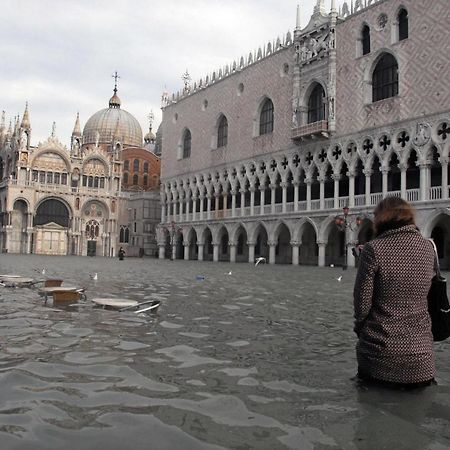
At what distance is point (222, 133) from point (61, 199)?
2190 centimetres

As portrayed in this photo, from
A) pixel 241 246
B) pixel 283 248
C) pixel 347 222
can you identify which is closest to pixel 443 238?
pixel 347 222

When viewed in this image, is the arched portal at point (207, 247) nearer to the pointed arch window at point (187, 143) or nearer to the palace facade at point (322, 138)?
the palace facade at point (322, 138)

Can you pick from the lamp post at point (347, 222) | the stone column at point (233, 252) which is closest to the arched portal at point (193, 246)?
the stone column at point (233, 252)

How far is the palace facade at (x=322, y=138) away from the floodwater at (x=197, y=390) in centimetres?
2199

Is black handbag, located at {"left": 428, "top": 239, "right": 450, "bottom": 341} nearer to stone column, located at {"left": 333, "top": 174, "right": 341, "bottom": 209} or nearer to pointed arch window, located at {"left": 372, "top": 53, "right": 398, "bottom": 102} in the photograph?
pointed arch window, located at {"left": 372, "top": 53, "right": 398, "bottom": 102}

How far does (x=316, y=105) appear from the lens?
115 ft

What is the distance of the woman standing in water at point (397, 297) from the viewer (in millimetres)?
3975

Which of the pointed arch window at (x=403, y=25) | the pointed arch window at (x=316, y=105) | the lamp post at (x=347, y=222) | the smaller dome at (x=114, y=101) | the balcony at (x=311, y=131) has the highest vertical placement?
the smaller dome at (x=114, y=101)

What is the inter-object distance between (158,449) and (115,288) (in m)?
10.2

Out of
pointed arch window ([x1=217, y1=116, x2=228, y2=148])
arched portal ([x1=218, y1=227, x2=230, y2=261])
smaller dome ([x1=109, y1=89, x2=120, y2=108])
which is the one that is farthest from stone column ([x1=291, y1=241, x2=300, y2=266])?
smaller dome ([x1=109, y1=89, x2=120, y2=108])

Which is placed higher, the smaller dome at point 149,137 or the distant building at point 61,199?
the smaller dome at point 149,137

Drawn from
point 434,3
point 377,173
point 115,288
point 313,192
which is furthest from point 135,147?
point 115,288

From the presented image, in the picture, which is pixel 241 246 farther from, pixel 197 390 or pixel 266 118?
pixel 197 390

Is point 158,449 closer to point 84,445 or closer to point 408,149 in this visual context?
point 84,445
